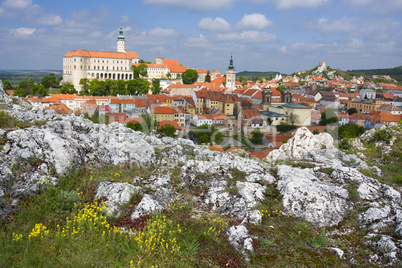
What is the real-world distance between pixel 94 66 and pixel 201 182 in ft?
327

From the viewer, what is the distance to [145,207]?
4.69 metres

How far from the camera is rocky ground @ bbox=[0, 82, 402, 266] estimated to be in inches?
179

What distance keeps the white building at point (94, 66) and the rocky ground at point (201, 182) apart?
92468 mm

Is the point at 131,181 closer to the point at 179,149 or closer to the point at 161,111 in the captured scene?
the point at 179,149

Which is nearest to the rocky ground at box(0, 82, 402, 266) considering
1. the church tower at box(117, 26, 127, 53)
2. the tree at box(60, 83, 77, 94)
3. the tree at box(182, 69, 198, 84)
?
the tree at box(60, 83, 77, 94)

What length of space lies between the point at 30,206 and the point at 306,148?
10.9 meters

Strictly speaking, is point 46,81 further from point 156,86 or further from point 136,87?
point 156,86

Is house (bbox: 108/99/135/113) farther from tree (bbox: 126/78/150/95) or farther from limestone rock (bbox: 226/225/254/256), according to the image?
limestone rock (bbox: 226/225/254/256)

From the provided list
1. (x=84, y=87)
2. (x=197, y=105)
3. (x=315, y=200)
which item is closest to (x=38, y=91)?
(x=84, y=87)

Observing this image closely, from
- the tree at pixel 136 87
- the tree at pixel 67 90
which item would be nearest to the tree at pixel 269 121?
the tree at pixel 136 87

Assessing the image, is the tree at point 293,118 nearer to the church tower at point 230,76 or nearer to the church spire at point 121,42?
the church tower at point 230,76

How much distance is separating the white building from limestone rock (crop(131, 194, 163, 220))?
9451 cm

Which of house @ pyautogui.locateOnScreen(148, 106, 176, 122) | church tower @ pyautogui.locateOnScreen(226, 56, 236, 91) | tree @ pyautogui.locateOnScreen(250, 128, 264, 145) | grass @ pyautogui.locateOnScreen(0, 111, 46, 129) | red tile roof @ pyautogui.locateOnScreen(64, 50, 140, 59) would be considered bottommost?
tree @ pyautogui.locateOnScreen(250, 128, 264, 145)

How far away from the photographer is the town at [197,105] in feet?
157
